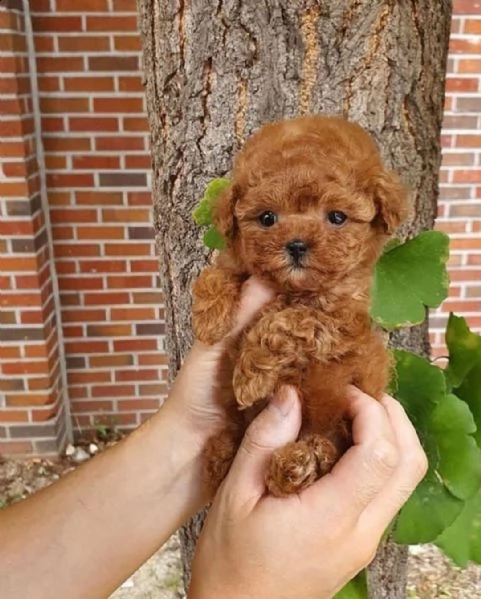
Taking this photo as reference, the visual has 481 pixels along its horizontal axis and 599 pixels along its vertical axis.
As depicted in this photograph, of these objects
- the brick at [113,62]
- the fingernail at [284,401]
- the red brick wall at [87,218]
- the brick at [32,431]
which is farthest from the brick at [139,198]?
the fingernail at [284,401]

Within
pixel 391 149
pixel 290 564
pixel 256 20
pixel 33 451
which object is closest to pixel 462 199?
pixel 391 149

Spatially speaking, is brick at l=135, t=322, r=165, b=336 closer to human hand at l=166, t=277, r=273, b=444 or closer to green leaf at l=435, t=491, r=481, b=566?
human hand at l=166, t=277, r=273, b=444

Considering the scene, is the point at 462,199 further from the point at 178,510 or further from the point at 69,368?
the point at 178,510

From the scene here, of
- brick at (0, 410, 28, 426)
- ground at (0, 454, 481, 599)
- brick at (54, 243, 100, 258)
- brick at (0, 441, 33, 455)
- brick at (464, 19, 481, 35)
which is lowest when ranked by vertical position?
ground at (0, 454, 481, 599)

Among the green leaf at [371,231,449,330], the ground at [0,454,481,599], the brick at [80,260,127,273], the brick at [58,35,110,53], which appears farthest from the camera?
the brick at [80,260,127,273]

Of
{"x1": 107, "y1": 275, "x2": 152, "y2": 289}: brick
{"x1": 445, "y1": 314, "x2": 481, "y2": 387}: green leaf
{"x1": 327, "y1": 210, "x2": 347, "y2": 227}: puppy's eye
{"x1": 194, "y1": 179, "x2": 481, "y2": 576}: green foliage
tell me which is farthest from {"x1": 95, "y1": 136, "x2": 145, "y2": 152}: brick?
{"x1": 327, "y1": 210, "x2": 347, "y2": 227}: puppy's eye

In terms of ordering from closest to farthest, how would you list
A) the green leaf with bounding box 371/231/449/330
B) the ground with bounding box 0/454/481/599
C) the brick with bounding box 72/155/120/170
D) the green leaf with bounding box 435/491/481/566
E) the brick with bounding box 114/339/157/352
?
the green leaf with bounding box 371/231/449/330, the green leaf with bounding box 435/491/481/566, the ground with bounding box 0/454/481/599, the brick with bounding box 72/155/120/170, the brick with bounding box 114/339/157/352
